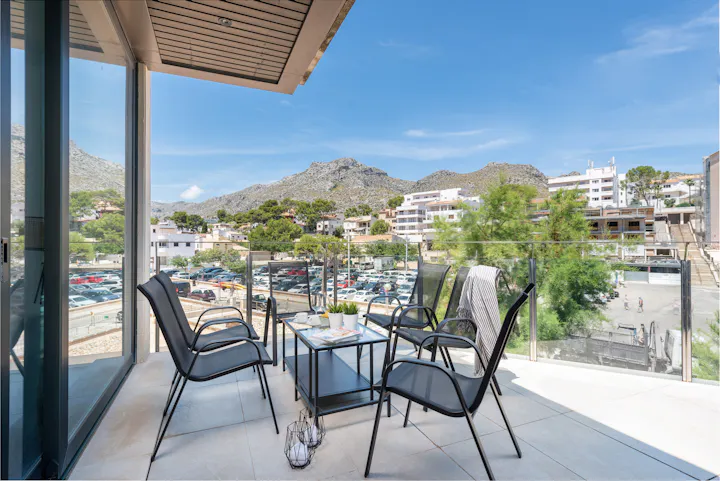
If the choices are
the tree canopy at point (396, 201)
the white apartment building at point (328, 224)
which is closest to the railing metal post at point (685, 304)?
the white apartment building at point (328, 224)

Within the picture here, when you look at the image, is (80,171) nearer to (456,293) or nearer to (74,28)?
(74,28)

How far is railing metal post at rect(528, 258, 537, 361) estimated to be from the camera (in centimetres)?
347

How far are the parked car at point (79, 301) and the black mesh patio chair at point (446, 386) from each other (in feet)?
5.43

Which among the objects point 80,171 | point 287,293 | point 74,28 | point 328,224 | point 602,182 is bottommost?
point 287,293

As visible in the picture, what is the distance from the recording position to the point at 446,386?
1883 millimetres

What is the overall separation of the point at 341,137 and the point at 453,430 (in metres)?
50.4

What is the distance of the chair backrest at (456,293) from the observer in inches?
121

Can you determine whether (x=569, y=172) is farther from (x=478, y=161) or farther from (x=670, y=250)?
(x=670, y=250)

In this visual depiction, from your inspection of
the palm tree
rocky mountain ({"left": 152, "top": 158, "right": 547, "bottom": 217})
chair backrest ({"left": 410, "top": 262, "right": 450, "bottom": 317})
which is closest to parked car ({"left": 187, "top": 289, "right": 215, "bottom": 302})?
chair backrest ({"left": 410, "top": 262, "right": 450, "bottom": 317})

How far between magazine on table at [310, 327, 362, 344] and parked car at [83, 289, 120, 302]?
4.48 feet

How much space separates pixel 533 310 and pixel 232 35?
11.8ft

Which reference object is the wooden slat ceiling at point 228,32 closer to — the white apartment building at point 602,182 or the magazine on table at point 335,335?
the magazine on table at point 335,335

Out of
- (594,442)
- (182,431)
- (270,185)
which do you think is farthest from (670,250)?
(270,185)

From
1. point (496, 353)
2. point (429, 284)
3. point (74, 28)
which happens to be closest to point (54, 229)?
point (74, 28)
